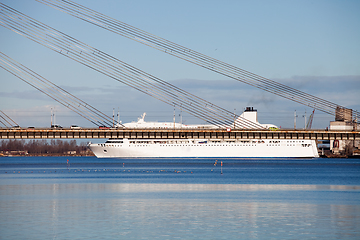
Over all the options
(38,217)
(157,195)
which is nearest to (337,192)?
(157,195)

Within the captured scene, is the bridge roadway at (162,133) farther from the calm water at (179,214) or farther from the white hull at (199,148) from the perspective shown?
the white hull at (199,148)

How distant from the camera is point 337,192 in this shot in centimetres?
4781

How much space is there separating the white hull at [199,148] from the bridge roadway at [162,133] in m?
62.9

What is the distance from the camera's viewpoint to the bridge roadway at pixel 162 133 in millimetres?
75500

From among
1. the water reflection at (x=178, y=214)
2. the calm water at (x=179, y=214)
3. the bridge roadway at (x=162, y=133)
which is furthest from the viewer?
the bridge roadway at (x=162, y=133)

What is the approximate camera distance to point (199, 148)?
5891 inches

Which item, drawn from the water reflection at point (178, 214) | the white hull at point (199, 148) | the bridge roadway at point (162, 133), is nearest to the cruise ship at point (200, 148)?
the white hull at point (199, 148)

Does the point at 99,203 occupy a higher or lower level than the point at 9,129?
lower

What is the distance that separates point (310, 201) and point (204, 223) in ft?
45.8

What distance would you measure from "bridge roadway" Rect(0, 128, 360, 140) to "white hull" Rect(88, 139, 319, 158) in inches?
2477

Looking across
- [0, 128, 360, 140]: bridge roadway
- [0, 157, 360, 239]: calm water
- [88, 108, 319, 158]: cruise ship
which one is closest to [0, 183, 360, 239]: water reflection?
[0, 157, 360, 239]: calm water

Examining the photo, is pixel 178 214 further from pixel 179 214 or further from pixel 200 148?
pixel 200 148

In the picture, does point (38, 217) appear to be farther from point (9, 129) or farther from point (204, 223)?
point (9, 129)

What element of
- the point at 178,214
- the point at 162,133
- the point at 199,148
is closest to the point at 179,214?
the point at 178,214
